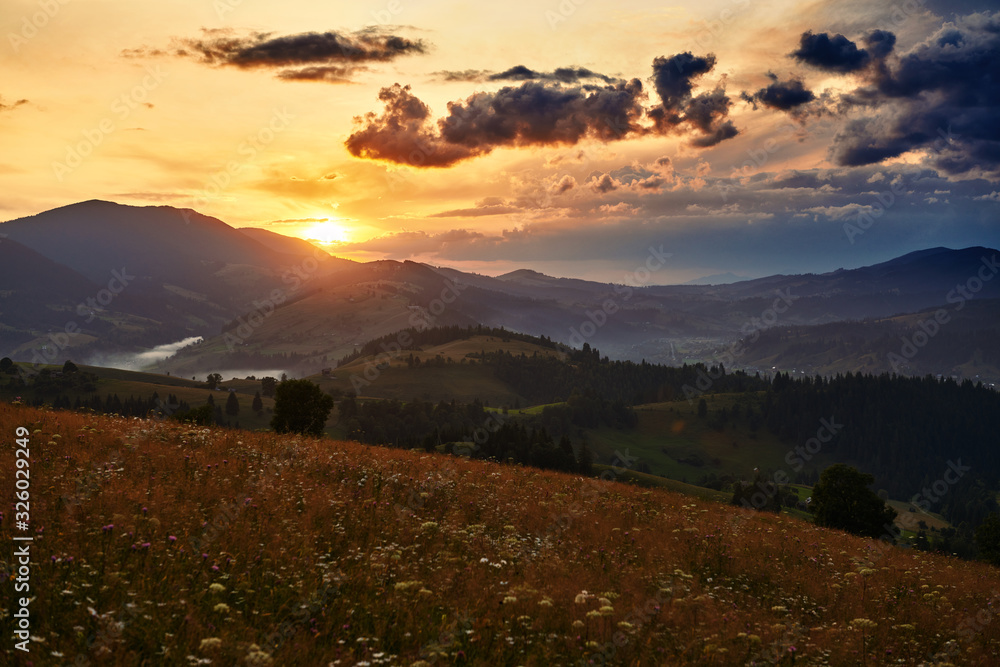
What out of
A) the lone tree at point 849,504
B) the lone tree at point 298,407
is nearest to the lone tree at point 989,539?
the lone tree at point 849,504

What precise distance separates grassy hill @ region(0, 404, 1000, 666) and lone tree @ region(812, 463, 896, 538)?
143ft

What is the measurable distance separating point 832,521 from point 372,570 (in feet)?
198

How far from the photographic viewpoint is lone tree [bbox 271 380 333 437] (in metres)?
47.5

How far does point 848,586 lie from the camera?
15.0m

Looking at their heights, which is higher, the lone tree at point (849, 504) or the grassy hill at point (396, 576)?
the grassy hill at point (396, 576)

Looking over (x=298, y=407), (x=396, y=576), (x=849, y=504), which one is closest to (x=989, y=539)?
(x=849, y=504)

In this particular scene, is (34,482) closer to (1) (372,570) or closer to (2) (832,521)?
(1) (372,570)

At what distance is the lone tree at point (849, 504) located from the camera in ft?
185

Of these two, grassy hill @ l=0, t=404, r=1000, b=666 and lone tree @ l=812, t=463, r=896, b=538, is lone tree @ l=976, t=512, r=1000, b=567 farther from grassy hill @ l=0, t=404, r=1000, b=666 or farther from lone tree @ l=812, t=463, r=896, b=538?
grassy hill @ l=0, t=404, r=1000, b=666

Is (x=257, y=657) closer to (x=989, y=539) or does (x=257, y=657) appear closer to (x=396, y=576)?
(x=396, y=576)

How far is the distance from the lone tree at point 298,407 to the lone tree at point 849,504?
50.4 metres

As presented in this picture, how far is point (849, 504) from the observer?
Answer: 56.8 m

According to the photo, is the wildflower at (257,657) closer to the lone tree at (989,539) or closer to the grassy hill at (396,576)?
the grassy hill at (396,576)

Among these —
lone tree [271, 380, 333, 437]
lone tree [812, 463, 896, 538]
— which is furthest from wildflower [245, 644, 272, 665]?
lone tree [812, 463, 896, 538]
